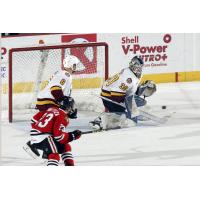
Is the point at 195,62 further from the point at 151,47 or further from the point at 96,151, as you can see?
the point at 96,151

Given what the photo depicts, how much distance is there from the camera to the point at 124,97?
8.24 meters

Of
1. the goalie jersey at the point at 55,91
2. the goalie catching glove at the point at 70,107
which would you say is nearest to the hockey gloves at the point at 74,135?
the goalie catching glove at the point at 70,107

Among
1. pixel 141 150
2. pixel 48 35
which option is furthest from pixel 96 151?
pixel 48 35

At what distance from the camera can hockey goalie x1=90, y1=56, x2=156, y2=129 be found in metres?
8.22

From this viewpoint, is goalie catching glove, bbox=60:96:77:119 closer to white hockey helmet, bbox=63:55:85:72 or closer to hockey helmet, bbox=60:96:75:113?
hockey helmet, bbox=60:96:75:113

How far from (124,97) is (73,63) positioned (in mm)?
401

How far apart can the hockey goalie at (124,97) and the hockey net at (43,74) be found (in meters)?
0.07

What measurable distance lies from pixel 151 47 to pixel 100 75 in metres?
0.38

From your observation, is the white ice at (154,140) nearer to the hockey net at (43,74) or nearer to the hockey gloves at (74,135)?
the hockey gloves at (74,135)

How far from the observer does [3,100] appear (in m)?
8.22

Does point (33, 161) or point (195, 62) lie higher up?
point (195, 62)

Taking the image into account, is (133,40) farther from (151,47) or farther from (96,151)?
(96,151)

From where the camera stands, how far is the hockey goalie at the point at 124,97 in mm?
8219

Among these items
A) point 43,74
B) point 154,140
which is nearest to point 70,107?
point 43,74
